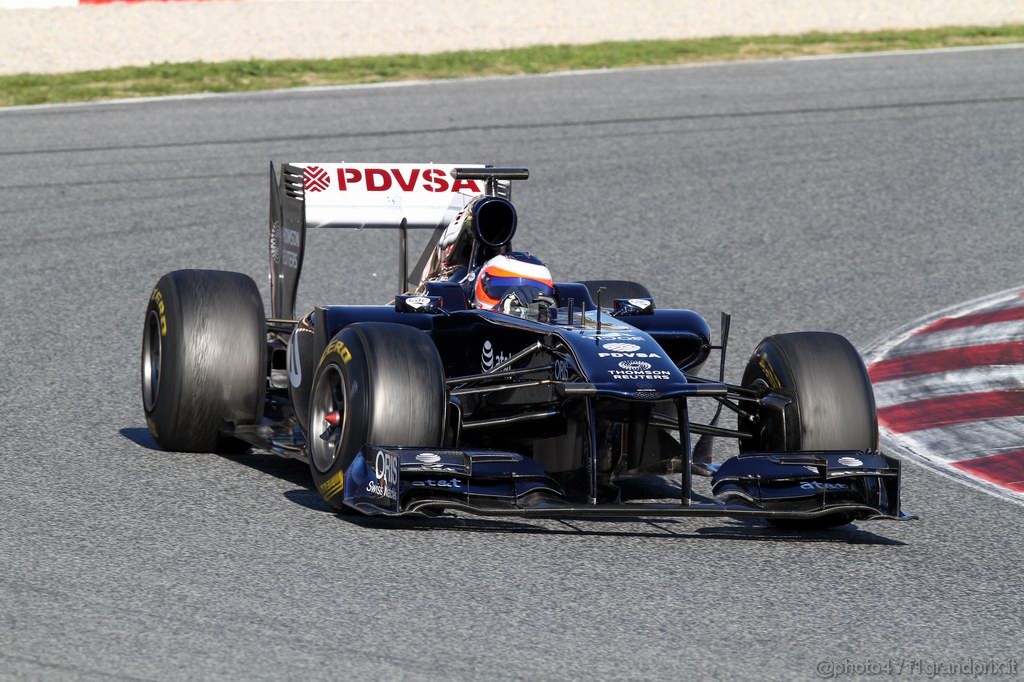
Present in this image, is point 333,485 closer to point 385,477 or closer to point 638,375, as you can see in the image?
point 385,477

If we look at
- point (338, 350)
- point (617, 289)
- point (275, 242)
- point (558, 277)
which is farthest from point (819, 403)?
point (558, 277)

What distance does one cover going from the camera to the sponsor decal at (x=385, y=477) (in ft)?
19.8

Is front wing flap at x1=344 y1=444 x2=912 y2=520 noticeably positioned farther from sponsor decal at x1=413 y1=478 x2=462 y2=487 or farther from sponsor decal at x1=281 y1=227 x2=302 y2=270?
sponsor decal at x1=281 y1=227 x2=302 y2=270

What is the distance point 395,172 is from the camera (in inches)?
349

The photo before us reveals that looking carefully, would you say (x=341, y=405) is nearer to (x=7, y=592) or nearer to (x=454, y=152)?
(x=7, y=592)

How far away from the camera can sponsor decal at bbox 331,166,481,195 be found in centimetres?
877

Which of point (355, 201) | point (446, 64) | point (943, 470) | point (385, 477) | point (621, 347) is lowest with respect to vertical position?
point (943, 470)

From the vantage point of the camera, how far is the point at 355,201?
8789 mm

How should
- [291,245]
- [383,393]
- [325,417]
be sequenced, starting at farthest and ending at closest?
[291,245], [325,417], [383,393]

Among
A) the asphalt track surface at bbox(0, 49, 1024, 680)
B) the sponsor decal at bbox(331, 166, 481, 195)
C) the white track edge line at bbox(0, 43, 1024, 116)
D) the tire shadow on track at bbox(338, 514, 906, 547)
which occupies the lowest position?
the tire shadow on track at bbox(338, 514, 906, 547)

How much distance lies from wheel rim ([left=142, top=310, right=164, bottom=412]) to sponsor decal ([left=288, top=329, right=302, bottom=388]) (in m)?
0.72

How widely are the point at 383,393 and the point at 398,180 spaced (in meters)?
2.86

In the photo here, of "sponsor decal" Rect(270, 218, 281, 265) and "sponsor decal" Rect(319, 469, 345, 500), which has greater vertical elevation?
"sponsor decal" Rect(270, 218, 281, 265)

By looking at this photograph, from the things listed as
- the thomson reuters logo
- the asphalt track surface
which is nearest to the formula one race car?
the asphalt track surface
